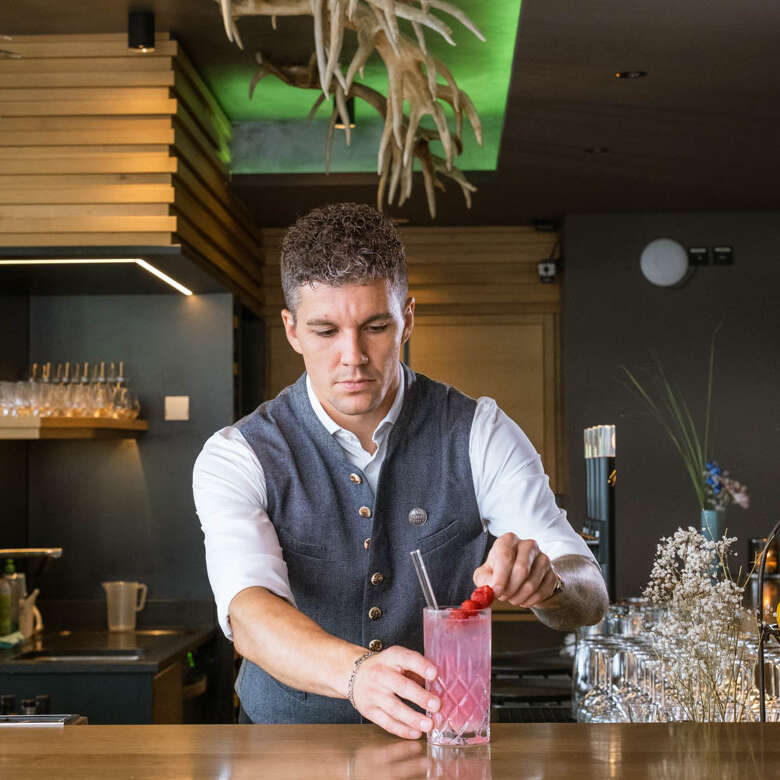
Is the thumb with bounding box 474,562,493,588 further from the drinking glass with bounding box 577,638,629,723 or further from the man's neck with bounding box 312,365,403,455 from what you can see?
the drinking glass with bounding box 577,638,629,723

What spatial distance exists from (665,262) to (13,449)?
3662mm

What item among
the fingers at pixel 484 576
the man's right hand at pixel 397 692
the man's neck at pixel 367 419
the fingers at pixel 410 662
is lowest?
the man's right hand at pixel 397 692

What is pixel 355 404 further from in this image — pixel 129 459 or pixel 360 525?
pixel 129 459

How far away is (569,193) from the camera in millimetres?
6184

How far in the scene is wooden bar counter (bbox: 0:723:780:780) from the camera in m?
1.26

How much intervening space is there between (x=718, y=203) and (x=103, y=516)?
3634mm

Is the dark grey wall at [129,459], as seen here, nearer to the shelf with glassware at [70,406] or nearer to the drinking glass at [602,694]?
the shelf with glassware at [70,406]

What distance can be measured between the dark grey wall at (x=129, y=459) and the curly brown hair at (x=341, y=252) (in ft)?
11.2

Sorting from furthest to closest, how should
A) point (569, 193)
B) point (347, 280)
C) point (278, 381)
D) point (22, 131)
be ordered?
point (278, 381) → point (569, 193) → point (22, 131) → point (347, 280)

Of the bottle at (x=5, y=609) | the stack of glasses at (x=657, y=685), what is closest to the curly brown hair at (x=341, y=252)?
the stack of glasses at (x=657, y=685)

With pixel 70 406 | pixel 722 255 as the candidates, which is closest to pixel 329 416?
pixel 70 406

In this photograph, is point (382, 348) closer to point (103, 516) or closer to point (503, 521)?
point (503, 521)

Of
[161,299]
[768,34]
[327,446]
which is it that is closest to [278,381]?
[161,299]

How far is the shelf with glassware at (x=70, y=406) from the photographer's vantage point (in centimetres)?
429
